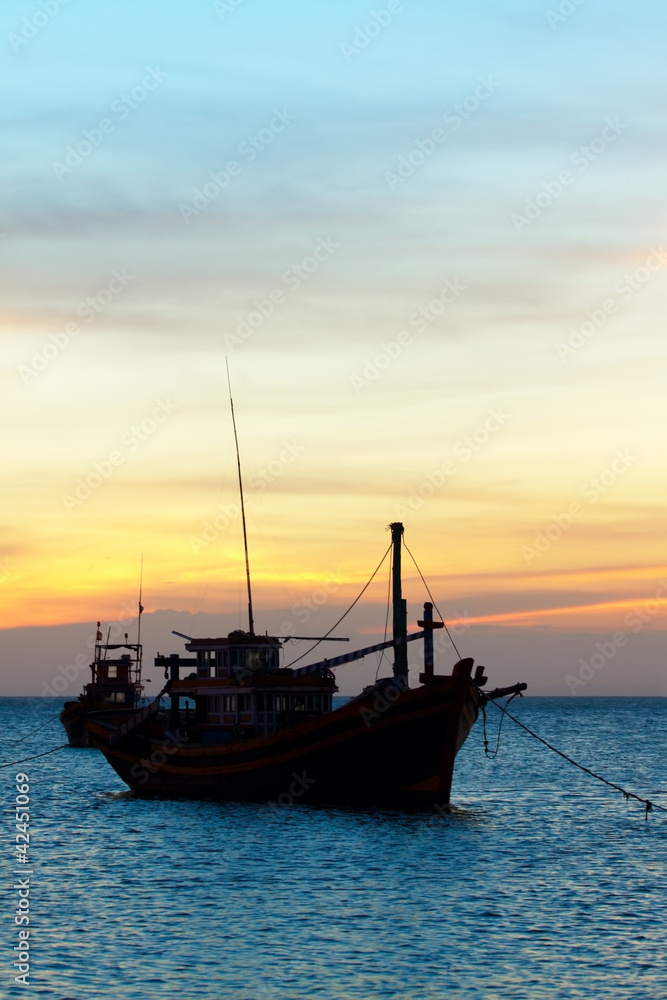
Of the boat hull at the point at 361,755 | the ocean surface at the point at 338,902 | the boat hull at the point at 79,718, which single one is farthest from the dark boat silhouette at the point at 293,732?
the boat hull at the point at 79,718

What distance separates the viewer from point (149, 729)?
58.7 metres

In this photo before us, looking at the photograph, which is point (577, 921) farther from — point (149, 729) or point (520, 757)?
point (520, 757)

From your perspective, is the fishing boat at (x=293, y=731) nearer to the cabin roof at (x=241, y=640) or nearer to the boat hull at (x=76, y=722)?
the cabin roof at (x=241, y=640)

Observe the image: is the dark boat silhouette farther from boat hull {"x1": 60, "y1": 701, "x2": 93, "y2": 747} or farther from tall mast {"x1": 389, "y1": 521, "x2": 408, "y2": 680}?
boat hull {"x1": 60, "y1": 701, "x2": 93, "y2": 747}

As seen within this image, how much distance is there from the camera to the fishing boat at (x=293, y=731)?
49062mm

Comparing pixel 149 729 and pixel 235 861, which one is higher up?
pixel 149 729

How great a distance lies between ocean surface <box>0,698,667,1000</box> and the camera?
26859mm

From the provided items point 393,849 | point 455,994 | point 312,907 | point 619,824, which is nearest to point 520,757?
point 619,824

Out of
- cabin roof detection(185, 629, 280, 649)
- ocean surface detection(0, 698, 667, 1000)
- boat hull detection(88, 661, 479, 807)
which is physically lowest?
ocean surface detection(0, 698, 667, 1000)

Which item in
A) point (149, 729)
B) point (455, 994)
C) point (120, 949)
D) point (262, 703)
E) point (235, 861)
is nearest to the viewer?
point (455, 994)

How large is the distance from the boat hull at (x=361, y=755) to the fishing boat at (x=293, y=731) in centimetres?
4

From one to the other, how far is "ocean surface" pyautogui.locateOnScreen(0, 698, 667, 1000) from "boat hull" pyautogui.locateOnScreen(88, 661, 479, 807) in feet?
3.48

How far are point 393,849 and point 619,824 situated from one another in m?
15.8

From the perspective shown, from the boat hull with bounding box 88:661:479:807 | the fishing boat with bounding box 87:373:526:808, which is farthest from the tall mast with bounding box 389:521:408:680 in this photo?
the boat hull with bounding box 88:661:479:807
